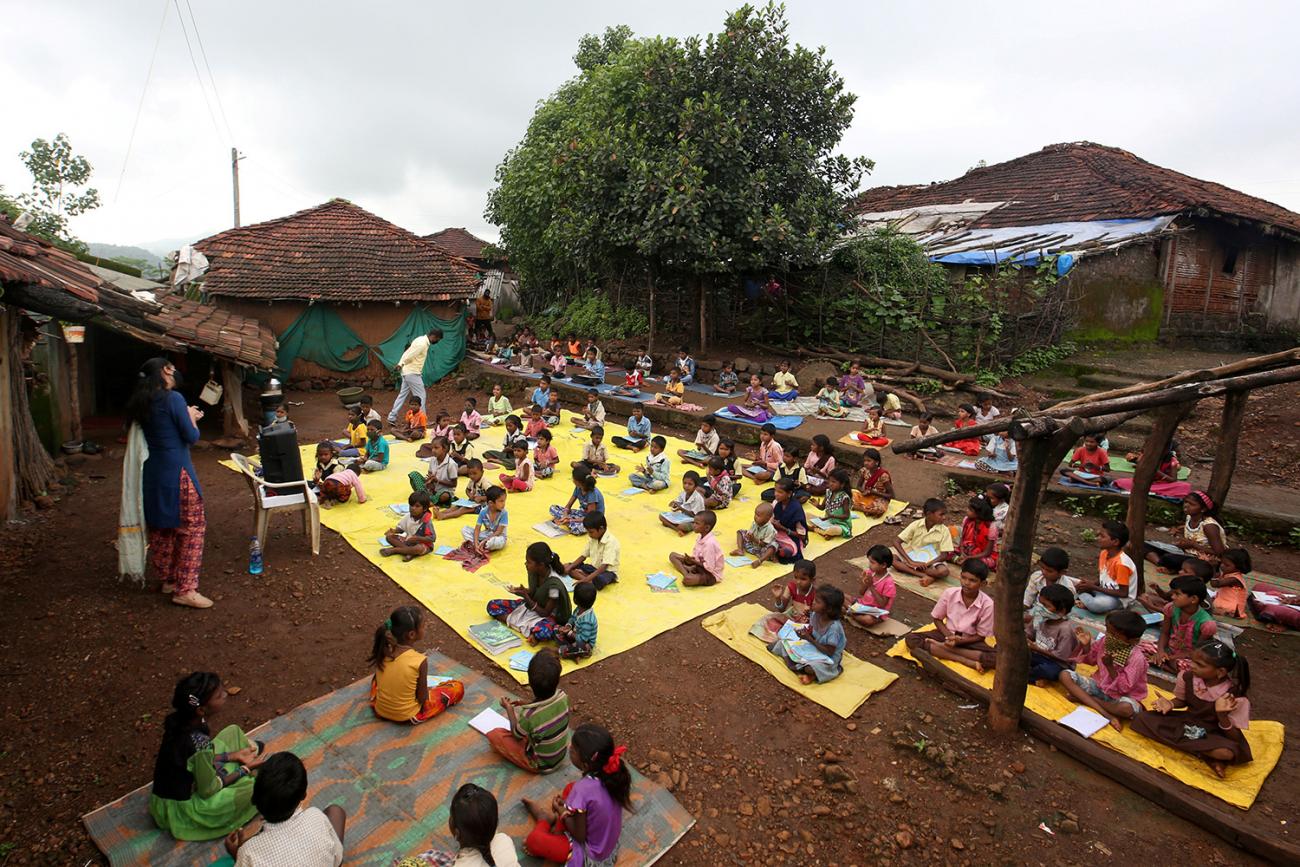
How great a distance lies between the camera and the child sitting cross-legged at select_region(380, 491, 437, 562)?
7.35 m

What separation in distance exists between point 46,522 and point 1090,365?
1702 centimetres

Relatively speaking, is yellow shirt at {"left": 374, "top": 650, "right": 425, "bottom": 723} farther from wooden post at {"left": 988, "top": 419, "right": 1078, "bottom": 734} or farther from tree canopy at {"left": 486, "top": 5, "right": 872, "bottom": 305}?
tree canopy at {"left": 486, "top": 5, "right": 872, "bottom": 305}

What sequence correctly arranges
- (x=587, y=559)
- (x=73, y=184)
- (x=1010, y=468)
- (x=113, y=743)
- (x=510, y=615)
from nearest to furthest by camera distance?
(x=113, y=743) → (x=510, y=615) → (x=587, y=559) → (x=1010, y=468) → (x=73, y=184)

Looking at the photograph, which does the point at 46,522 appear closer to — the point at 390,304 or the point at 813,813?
the point at 813,813

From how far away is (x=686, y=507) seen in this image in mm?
8742

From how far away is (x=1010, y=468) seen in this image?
10.1 metres

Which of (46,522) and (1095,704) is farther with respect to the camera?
(46,522)

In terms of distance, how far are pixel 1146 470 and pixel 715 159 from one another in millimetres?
9840

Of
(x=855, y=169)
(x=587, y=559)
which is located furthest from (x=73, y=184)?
(x=587, y=559)

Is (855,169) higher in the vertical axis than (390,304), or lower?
higher

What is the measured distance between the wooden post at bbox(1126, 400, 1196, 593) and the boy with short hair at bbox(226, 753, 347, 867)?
284 inches

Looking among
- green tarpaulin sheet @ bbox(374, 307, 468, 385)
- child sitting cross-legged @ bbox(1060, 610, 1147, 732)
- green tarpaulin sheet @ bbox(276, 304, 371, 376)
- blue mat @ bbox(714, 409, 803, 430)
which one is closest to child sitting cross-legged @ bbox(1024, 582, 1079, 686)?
child sitting cross-legged @ bbox(1060, 610, 1147, 732)

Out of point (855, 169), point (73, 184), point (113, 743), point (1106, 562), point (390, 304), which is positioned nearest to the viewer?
point (113, 743)

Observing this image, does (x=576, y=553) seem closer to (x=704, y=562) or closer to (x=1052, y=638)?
(x=704, y=562)
